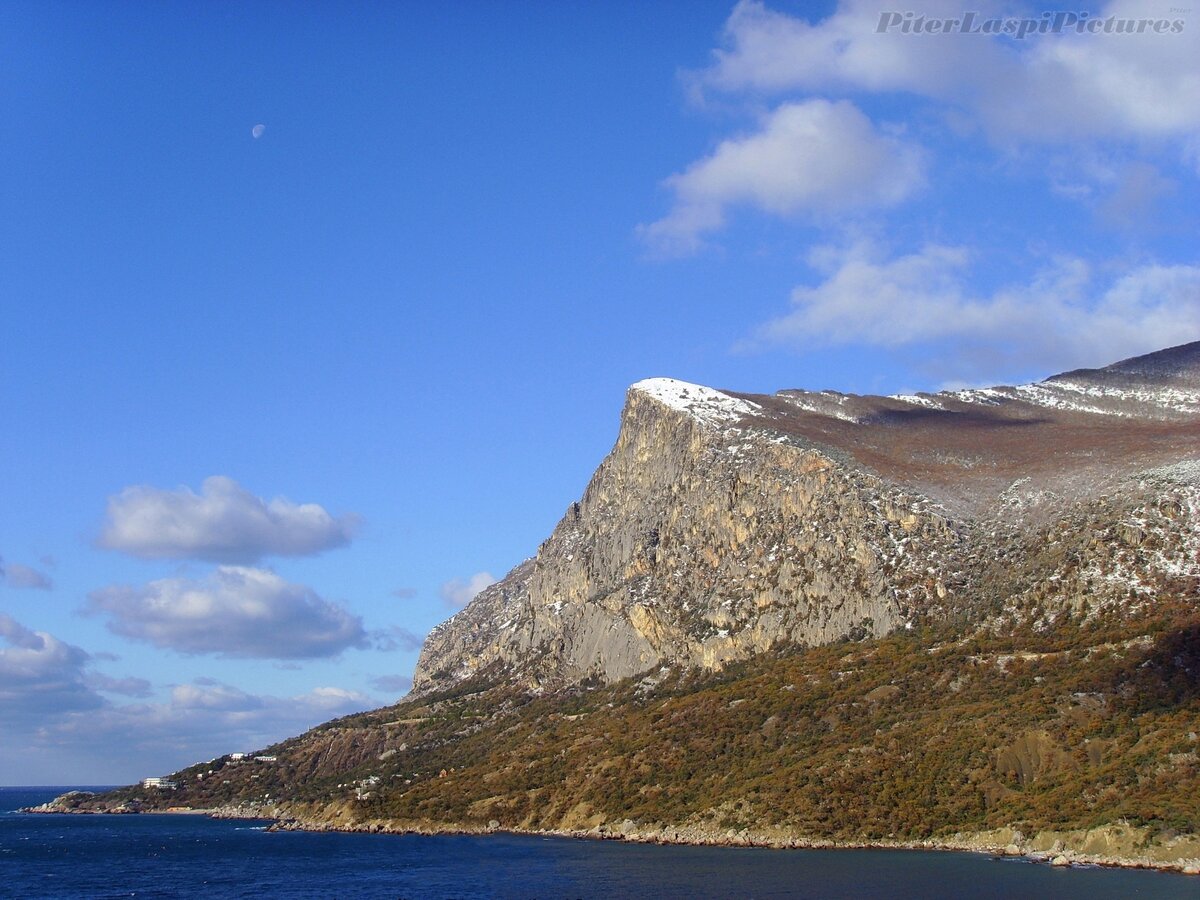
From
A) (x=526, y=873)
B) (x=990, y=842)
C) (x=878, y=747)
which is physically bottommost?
(x=990, y=842)

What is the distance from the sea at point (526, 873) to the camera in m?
79.4

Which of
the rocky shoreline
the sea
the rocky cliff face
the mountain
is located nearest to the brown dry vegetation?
the mountain

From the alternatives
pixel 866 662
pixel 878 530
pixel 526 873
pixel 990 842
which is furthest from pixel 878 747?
pixel 878 530

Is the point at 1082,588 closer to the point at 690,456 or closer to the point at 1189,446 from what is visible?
the point at 1189,446

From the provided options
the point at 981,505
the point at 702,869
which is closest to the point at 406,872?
the point at 702,869

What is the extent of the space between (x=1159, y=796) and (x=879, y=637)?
178ft

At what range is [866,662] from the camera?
136 meters

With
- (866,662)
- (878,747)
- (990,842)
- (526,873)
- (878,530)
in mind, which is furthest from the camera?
(878,530)

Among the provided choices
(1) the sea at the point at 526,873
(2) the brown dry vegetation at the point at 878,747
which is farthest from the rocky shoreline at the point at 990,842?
(1) the sea at the point at 526,873

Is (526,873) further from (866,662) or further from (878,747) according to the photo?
(866,662)

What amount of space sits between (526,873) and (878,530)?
74.2m

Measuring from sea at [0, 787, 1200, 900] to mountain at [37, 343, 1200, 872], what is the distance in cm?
682

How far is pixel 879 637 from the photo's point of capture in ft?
473

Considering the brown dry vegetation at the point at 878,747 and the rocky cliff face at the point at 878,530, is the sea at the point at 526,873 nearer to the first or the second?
the brown dry vegetation at the point at 878,747
